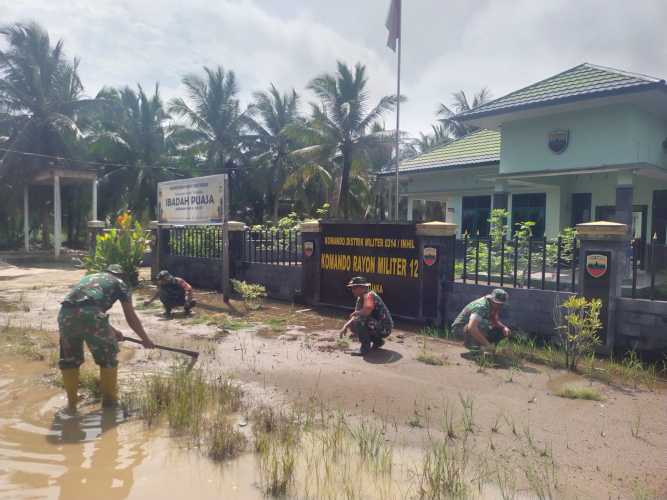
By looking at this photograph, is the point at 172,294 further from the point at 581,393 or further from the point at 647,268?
the point at 647,268

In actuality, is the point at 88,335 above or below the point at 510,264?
below

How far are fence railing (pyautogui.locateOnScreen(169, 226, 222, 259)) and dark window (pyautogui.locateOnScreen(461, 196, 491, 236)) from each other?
28.7 ft

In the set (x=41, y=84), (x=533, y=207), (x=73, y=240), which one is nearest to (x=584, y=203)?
(x=533, y=207)

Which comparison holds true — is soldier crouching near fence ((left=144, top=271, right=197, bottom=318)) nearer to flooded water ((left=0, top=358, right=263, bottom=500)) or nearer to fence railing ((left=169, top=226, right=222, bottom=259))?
fence railing ((left=169, top=226, right=222, bottom=259))

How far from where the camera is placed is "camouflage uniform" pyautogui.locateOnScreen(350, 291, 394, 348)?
6.72 metres

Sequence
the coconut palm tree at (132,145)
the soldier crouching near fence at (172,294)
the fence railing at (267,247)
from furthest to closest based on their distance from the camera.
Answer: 1. the coconut palm tree at (132,145)
2. the fence railing at (267,247)
3. the soldier crouching near fence at (172,294)

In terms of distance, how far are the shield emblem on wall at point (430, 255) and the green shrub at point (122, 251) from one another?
820cm

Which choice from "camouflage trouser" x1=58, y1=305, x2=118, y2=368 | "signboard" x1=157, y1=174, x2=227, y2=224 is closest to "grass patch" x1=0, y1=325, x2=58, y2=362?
"camouflage trouser" x1=58, y1=305, x2=118, y2=368

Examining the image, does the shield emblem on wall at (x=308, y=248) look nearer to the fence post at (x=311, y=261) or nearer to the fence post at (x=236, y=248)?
the fence post at (x=311, y=261)

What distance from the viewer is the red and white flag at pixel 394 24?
15203 millimetres

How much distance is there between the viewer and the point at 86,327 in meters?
4.75

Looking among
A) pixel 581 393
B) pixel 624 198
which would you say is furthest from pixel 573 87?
pixel 581 393

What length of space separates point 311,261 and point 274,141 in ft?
72.9

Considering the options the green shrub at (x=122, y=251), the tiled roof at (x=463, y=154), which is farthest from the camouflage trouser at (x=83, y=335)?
the tiled roof at (x=463, y=154)
